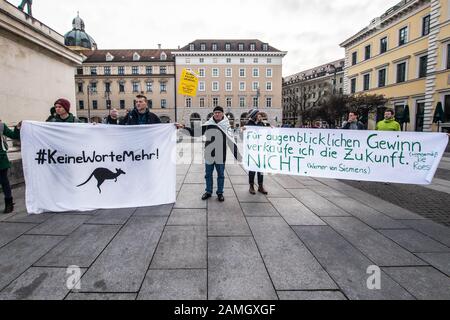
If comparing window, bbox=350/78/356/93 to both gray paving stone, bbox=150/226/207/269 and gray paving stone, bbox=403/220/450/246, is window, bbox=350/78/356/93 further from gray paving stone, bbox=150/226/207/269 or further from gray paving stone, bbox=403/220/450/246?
gray paving stone, bbox=150/226/207/269

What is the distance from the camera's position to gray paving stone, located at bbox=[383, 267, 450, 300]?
2.37 meters

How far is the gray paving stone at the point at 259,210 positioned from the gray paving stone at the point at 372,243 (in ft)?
3.11

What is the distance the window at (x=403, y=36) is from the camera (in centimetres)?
2947

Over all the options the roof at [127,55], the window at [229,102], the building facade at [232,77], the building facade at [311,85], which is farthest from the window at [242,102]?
the roof at [127,55]

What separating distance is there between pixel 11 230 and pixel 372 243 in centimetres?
519

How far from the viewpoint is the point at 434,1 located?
24203 millimetres

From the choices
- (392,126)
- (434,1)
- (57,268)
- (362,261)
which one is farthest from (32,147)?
(434,1)

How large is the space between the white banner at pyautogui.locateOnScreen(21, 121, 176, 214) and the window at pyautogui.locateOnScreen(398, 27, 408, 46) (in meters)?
36.0

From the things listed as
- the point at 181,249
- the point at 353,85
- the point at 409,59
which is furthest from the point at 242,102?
the point at 181,249

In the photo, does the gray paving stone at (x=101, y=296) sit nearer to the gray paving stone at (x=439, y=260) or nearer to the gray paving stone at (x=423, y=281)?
the gray paving stone at (x=423, y=281)

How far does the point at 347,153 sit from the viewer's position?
Answer: 5.23m

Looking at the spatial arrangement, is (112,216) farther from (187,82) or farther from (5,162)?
(187,82)

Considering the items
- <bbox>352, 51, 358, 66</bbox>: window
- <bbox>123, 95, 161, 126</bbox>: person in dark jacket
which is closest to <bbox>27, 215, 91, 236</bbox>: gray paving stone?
<bbox>123, 95, 161, 126</bbox>: person in dark jacket

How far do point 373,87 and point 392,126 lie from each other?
3285 centimetres
